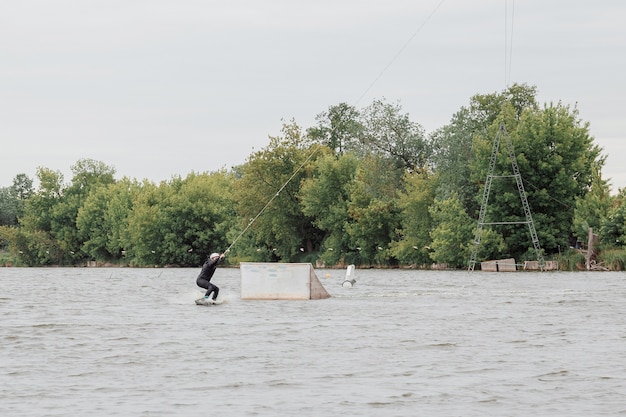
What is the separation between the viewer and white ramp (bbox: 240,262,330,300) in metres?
43.4

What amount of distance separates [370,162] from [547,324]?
82.7 meters

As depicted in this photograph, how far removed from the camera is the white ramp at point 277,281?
43438 mm

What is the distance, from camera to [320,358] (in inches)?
939

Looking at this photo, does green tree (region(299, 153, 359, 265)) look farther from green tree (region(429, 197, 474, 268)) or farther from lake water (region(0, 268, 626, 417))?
lake water (region(0, 268, 626, 417))

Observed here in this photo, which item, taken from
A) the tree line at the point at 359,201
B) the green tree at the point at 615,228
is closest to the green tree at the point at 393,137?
the tree line at the point at 359,201

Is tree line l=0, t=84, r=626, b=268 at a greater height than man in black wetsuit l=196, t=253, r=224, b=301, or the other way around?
tree line l=0, t=84, r=626, b=268

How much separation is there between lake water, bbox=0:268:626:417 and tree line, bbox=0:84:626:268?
52507 mm

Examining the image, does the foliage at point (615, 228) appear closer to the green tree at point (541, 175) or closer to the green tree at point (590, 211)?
the green tree at point (590, 211)

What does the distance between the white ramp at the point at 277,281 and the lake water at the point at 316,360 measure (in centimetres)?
196

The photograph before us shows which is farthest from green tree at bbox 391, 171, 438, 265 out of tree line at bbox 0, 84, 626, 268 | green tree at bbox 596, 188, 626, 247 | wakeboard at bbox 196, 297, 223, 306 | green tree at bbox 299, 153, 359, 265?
wakeboard at bbox 196, 297, 223, 306

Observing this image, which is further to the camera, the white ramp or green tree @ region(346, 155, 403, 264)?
green tree @ region(346, 155, 403, 264)

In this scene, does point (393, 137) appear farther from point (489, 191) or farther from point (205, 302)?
point (205, 302)

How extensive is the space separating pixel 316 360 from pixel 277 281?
65.8ft

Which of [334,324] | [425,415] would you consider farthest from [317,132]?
[425,415]
